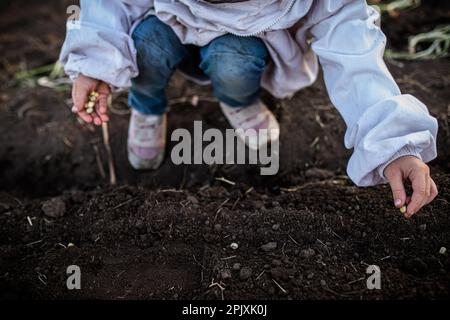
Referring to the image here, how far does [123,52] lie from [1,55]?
117cm

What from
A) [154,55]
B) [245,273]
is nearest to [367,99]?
[245,273]

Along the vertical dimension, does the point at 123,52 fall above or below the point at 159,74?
above

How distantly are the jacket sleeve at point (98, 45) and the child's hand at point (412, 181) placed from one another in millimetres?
757

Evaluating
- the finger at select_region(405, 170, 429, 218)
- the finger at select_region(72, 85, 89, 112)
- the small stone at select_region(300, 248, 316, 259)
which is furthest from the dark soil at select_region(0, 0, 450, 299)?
the finger at select_region(72, 85, 89, 112)

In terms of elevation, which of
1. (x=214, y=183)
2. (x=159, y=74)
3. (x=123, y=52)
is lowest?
(x=214, y=183)

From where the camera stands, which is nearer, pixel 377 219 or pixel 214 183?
pixel 377 219

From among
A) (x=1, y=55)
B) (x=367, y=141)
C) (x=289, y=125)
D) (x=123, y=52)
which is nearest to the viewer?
(x=367, y=141)

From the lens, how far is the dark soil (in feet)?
3.95

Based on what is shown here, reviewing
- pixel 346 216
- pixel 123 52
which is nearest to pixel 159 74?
pixel 123 52

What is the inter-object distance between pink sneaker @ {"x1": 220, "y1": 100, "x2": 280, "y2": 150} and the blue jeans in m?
0.08

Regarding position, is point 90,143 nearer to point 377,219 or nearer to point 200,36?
point 200,36

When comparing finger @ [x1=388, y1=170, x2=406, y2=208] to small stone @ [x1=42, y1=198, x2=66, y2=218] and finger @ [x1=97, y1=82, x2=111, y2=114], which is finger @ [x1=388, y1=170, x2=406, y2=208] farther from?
small stone @ [x1=42, y1=198, x2=66, y2=218]

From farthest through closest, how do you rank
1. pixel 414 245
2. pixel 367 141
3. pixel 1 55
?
1. pixel 1 55
2. pixel 414 245
3. pixel 367 141

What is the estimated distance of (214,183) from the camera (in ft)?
5.35
